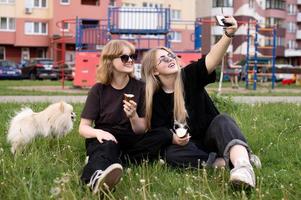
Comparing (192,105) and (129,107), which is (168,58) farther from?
(129,107)

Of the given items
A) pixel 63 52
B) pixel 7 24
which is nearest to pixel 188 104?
pixel 63 52

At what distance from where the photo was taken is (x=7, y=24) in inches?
2088

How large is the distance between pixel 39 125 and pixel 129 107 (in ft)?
3.97

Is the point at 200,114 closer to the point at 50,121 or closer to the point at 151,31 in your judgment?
the point at 50,121

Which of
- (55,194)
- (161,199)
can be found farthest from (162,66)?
(55,194)

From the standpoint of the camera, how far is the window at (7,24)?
52838 mm

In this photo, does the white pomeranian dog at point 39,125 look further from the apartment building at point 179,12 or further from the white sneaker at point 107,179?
the apartment building at point 179,12

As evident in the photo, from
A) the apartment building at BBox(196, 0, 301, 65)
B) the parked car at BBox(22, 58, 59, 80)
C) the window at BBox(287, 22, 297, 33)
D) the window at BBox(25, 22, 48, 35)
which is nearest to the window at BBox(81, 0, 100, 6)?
the window at BBox(25, 22, 48, 35)

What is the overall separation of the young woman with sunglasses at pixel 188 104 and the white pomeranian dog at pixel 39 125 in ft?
3.25

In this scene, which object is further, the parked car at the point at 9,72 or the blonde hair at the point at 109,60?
the parked car at the point at 9,72

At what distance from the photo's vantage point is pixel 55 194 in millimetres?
3311

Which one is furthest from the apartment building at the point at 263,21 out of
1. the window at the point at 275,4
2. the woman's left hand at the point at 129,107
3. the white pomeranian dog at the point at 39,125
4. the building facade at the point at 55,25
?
the woman's left hand at the point at 129,107

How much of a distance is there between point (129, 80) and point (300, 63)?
72718 mm

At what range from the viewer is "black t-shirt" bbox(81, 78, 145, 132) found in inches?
197
